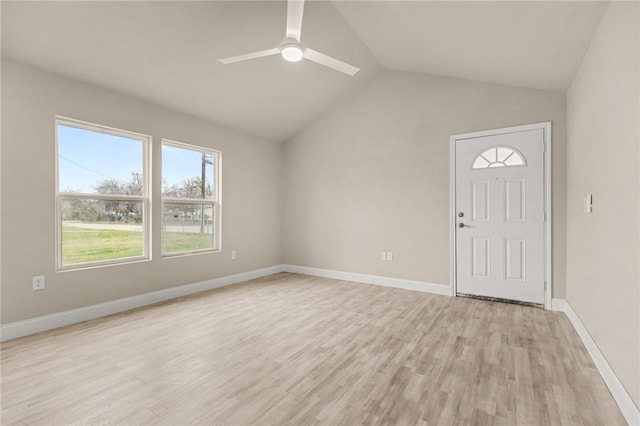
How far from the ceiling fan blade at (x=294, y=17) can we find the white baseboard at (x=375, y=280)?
350 centimetres

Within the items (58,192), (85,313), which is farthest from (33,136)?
(85,313)

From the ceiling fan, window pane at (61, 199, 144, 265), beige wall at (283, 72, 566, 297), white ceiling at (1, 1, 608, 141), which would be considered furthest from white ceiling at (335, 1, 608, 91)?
window pane at (61, 199, 144, 265)

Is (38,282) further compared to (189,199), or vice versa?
(189,199)

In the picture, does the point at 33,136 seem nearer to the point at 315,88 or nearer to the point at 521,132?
the point at 315,88

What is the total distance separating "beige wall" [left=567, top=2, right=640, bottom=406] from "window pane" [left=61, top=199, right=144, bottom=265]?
4.50m

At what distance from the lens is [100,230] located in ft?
11.4

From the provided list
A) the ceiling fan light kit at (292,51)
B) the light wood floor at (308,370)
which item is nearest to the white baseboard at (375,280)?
the light wood floor at (308,370)

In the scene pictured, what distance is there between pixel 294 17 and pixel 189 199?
3013 mm

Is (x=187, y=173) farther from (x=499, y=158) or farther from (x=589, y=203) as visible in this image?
(x=589, y=203)

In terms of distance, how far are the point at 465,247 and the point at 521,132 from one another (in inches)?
61.9

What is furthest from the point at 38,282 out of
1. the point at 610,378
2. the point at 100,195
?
the point at 610,378

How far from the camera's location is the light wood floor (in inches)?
69.1

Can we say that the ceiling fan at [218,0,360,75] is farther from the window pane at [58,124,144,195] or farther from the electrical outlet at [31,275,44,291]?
the electrical outlet at [31,275,44,291]

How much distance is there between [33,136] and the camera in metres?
2.91
